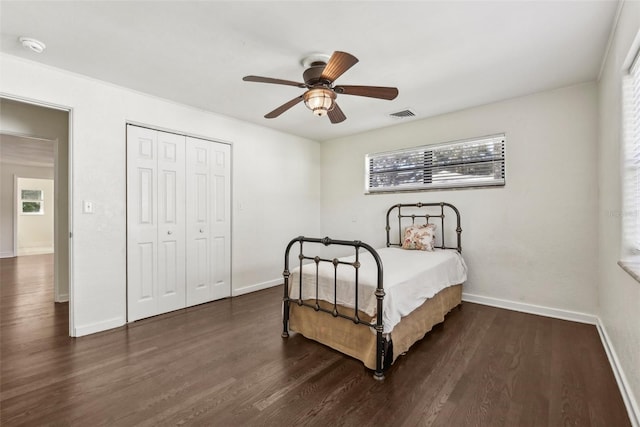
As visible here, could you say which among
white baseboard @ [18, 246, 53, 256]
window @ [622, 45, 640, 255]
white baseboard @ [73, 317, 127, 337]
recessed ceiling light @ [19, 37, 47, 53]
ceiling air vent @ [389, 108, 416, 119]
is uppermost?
ceiling air vent @ [389, 108, 416, 119]

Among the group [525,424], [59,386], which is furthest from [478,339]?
[59,386]

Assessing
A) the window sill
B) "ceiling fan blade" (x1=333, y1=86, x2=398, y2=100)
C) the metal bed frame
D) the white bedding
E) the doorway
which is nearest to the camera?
the window sill

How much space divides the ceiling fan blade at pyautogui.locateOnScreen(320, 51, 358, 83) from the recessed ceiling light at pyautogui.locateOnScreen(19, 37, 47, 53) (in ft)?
7.36

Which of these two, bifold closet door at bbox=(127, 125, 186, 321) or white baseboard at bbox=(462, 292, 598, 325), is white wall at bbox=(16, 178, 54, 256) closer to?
bifold closet door at bbox=(127, 125, 186, 321)

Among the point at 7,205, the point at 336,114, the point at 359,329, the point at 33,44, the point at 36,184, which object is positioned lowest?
the point at 359,329

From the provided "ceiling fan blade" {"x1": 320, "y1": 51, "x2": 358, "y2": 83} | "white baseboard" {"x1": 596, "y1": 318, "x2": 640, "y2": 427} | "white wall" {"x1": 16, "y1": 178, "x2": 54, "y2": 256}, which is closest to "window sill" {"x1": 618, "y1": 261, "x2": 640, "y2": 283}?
"white baseboard" {"x1": 596, "y1": 318, "x2": 640, "y2": 427}

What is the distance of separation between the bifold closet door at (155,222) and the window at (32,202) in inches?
308

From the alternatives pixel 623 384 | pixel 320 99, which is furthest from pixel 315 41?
pixel 623 384

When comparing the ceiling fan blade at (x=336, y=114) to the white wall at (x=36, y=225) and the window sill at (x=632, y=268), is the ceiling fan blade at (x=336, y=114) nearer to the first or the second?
the window sill at (x=632, y=268)

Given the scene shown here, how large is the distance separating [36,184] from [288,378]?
10346mm

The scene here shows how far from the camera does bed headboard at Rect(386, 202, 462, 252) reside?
12.8 ft

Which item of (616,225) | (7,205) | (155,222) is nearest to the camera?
(616,225)

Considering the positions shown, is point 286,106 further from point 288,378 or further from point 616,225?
point 616,225

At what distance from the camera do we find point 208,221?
3.88 m
